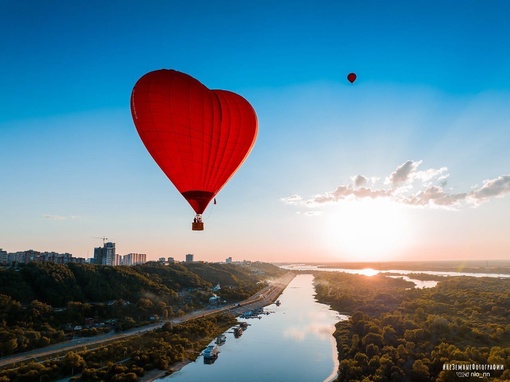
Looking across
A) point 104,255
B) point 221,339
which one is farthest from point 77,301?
point 104,255

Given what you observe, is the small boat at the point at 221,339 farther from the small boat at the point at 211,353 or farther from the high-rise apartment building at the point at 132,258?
the high-rise apartment building at the point at 132,258

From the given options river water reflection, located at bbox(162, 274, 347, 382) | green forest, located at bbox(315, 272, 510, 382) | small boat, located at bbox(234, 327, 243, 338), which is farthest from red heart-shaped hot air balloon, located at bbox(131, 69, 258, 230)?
small boat, located at bbox(234, 327, 243, 338)

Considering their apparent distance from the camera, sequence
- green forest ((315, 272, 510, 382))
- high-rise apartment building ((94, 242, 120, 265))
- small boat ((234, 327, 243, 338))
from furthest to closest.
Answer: high-rise apartment building ((94, 242, 120, 265)) → small boat ((234, 327, 243, 338)) → green forest ((315, 272, 510, 382))

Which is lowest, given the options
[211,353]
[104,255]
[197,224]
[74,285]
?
[211,353]

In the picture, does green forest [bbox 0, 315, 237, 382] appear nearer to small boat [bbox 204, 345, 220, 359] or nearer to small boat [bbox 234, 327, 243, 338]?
small boat [bbox 204, 345, 220, 359]

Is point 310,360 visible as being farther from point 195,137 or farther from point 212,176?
point 195,137

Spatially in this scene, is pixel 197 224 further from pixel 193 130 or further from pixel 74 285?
pixel 74 285
